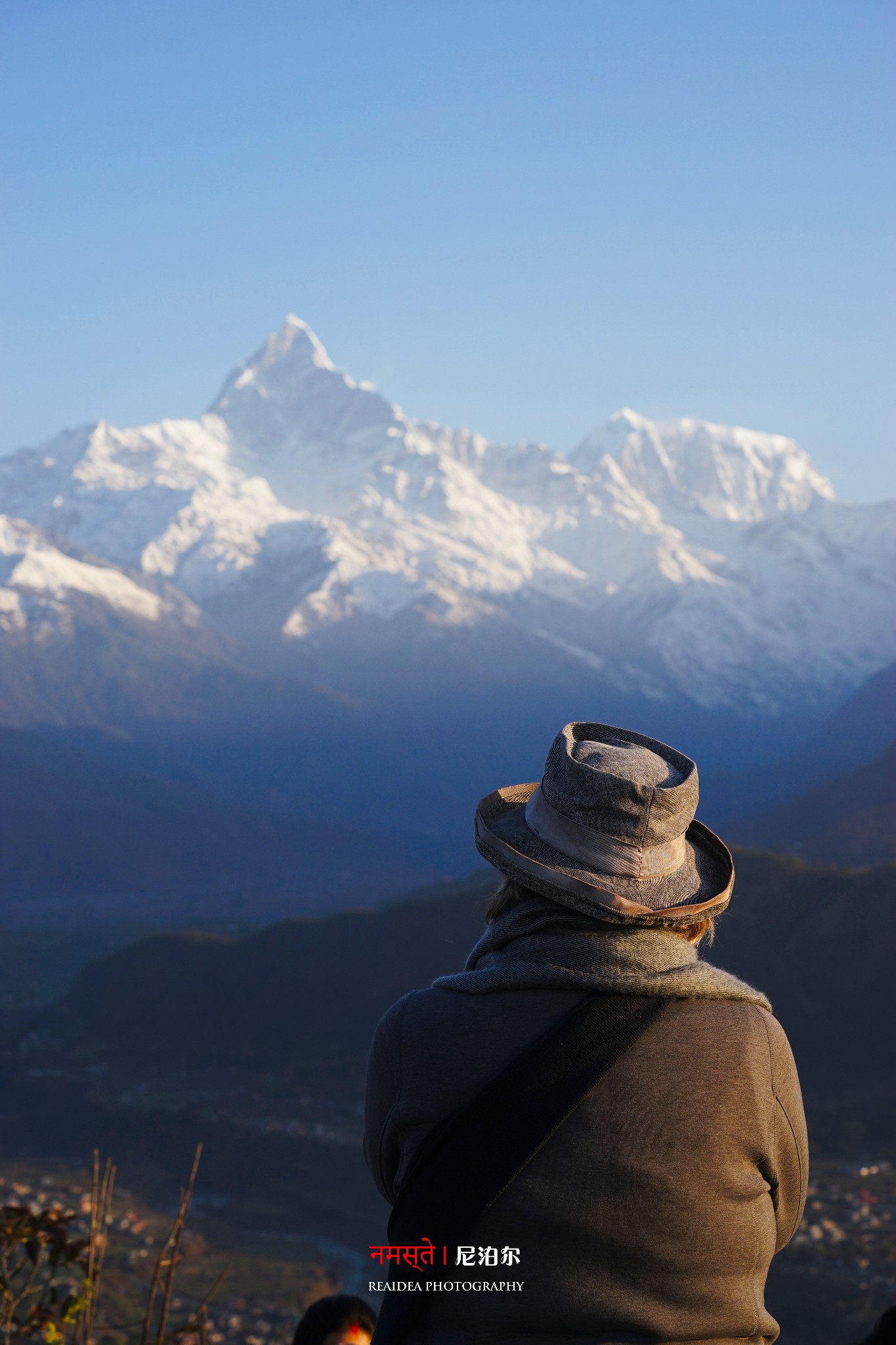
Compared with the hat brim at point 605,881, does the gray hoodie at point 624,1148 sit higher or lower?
lower

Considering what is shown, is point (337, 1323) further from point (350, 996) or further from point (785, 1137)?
point (350, 996)

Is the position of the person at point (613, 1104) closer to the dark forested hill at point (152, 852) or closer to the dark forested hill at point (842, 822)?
the dark forested hill at point (842, 822)

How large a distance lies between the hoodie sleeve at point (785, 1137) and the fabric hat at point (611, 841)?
319 millimetres

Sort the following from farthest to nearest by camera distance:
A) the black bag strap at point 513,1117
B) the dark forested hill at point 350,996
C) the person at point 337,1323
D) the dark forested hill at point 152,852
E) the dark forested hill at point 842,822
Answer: the dark forested hill at point 152,852 < the dark forested hill at point 842,822 < the dark forested hill at point 350,996 < the person at point 337,1323 < the black bag strap at point 513,1117

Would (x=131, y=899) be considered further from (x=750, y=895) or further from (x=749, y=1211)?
(x=749, y=1211)

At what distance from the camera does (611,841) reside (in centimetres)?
253

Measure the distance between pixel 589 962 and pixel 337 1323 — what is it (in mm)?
2881

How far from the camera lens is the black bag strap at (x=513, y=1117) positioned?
2.30 meters

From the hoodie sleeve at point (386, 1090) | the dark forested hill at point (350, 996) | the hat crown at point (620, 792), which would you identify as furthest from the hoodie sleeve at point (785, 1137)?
the dark forested hill at point (350, 996)

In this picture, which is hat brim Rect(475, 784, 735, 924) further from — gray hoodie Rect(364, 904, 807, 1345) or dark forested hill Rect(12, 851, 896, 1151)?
dark forested hill Rect(12, 851, 896, 1151)

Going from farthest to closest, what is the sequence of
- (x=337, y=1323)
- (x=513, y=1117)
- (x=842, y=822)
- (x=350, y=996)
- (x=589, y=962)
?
(x=842, y=822), (x=350, y=996), (x=337, y=1323), (x=589, y=962), (x=513, y=1117)

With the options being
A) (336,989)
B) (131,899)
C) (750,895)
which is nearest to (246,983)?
(336,989)

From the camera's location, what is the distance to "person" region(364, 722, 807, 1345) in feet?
7.63

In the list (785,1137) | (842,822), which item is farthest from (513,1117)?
(842,822)
